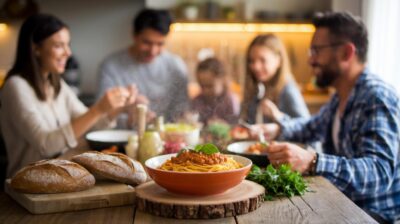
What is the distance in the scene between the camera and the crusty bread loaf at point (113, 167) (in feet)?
5.63

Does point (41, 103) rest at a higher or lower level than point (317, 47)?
lower

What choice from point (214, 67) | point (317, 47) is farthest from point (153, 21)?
point (317, 47)

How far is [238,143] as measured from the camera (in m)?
2.44

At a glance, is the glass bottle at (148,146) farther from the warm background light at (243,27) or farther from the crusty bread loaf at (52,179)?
the warm background light at (243,27)

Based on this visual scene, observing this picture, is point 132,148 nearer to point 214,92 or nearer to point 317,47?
point 317,47

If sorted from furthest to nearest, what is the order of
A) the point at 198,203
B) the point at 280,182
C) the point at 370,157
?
1. the point at 370,157
2. the point at 280,182
3. the point at 198,203

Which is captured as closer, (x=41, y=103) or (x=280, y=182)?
(x=280, y=182)

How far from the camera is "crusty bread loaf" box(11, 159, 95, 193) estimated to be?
162 cm

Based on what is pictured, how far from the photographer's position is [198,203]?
1.52m

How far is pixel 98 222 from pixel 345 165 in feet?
3.25

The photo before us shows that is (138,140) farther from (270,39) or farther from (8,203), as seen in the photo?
(270,39)

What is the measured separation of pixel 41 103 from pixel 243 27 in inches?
118

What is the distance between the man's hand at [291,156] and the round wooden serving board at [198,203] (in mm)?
356

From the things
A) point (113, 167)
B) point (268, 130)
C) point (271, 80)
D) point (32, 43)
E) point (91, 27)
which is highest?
point (32, 43)
